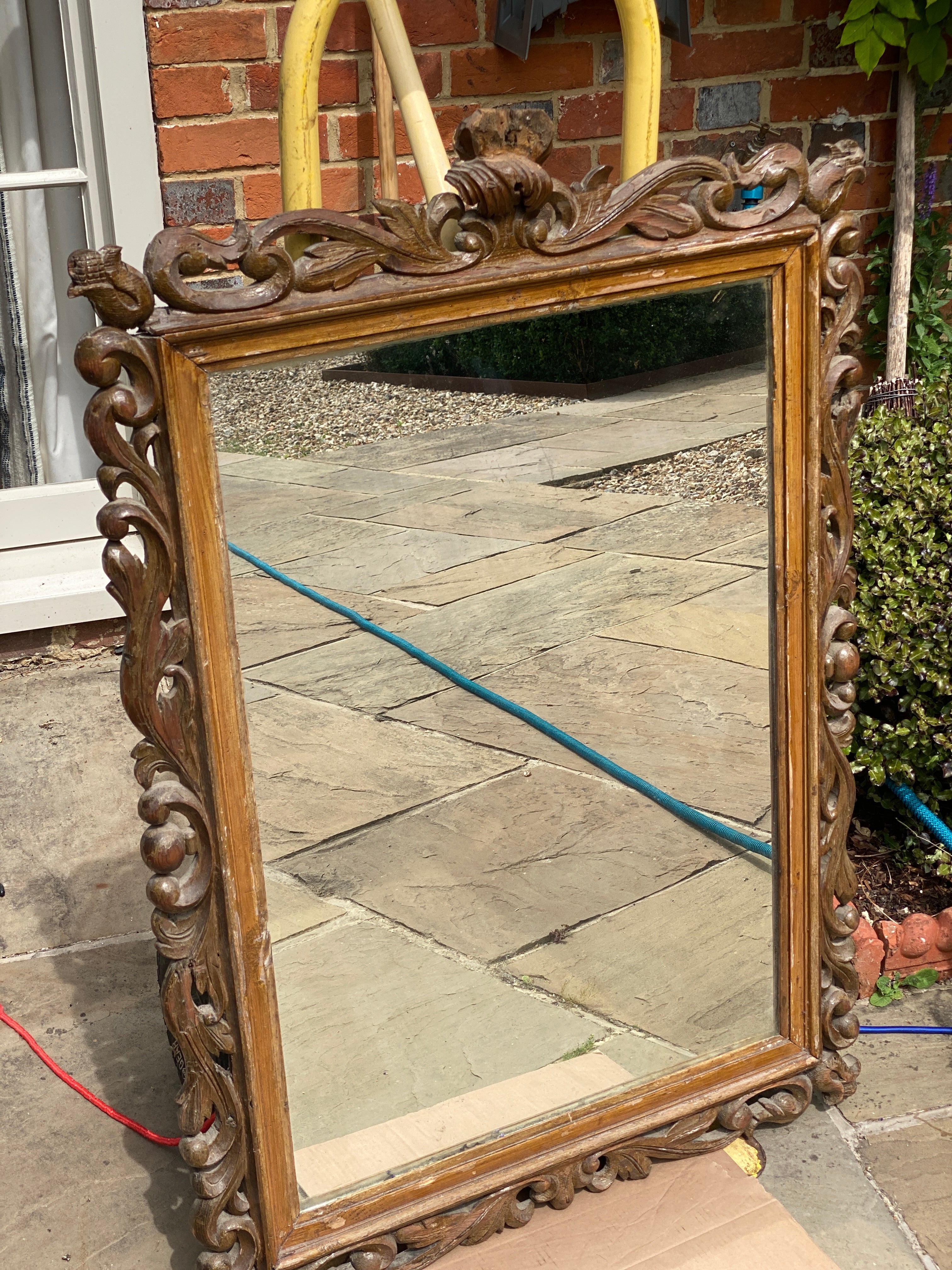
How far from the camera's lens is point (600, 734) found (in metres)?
1.56

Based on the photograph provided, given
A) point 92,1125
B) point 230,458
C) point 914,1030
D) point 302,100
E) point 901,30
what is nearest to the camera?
point 230,458

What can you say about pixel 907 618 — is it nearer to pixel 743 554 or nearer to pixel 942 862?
pixel 942 862

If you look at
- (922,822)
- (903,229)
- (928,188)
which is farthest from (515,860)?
(928,188)

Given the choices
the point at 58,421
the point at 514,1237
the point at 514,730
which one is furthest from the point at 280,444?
the point at 58,421

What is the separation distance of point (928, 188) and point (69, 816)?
9.76ft

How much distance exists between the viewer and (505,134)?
4.36 feet

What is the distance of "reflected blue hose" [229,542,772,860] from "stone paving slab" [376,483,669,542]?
0.40 ft

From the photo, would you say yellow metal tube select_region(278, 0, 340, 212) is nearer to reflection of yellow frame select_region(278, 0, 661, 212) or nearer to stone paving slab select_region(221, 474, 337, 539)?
reflection of yellow frame select_region(278, 0, 661, 212)

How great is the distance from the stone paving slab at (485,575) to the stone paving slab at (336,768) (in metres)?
0.15

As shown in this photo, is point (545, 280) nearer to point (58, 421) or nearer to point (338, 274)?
point (338, 274)

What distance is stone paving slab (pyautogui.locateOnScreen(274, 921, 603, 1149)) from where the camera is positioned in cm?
144

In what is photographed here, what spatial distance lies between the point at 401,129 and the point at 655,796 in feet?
7.03

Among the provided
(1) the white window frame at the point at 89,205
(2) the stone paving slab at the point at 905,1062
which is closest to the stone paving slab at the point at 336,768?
(2) the stone paving slab at the point at 905,1062

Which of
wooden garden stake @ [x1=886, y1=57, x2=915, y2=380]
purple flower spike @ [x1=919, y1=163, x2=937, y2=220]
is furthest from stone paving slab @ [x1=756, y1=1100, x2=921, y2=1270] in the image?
purple flower spike @ [x1=919, y1=163, x2=937, y2=220]
